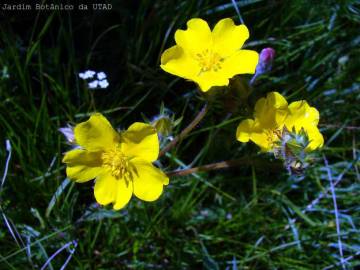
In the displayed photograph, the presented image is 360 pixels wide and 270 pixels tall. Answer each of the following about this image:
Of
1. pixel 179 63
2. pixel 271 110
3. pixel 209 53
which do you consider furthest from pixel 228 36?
pixel 271 110

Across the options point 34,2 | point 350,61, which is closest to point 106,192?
point 34,2

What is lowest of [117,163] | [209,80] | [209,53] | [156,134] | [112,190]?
[112,190]

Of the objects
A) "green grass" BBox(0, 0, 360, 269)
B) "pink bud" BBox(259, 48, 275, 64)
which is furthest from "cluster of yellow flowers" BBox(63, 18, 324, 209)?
"green grass" BBox(0, 0, 360, 269)

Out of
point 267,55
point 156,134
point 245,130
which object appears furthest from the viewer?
point 267,55

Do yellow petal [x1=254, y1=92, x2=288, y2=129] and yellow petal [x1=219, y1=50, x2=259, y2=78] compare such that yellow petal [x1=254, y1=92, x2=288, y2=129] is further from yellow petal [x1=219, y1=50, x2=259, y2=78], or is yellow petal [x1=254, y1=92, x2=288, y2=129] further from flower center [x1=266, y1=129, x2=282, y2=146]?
yellow petal [x1=219, y1=50, x2=259, y2=78]

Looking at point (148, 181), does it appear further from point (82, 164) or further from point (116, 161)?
point (82, 164)

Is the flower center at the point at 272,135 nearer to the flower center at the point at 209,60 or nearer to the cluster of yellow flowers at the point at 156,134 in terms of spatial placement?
the cluster of yellow flowers at the point at 156,134

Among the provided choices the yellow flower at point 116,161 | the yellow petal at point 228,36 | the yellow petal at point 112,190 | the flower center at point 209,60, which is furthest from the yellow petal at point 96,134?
the yellow petal at point 228,36
